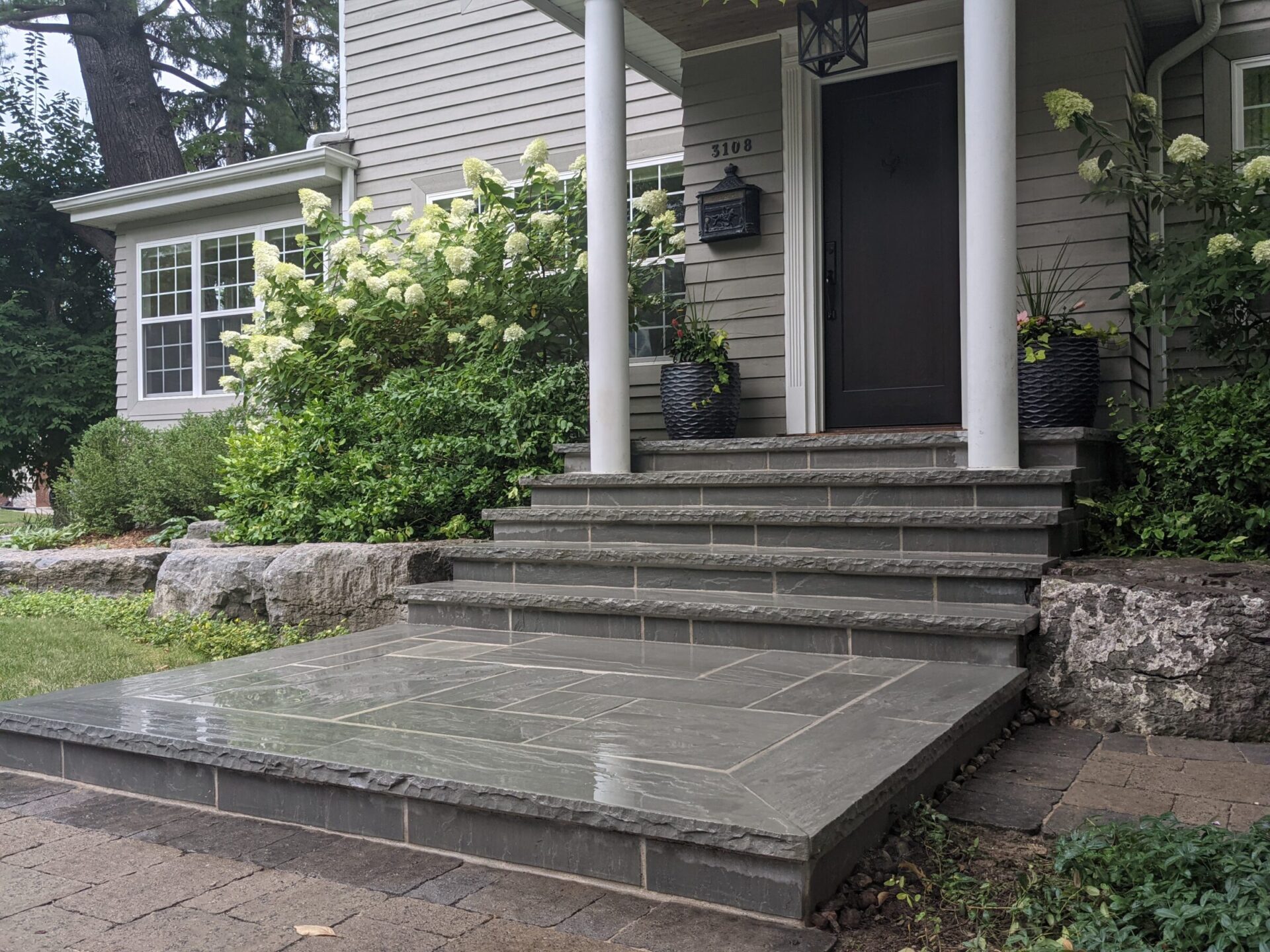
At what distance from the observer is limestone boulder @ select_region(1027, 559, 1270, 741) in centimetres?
323

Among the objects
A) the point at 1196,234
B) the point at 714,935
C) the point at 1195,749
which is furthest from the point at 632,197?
the point at 714,935

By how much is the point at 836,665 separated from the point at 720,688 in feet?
1.69

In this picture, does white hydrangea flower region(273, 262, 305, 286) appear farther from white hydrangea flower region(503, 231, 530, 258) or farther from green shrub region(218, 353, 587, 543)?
white hydrangea flower region(503, 231, 530, 258)

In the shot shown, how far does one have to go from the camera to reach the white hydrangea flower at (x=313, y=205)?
751 centimetres

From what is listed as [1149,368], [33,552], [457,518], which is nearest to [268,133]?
[33,552]

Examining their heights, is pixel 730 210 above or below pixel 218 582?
above

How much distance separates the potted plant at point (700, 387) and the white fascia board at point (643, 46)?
178cm

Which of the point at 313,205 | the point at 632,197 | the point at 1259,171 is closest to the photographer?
the point at 1259,171

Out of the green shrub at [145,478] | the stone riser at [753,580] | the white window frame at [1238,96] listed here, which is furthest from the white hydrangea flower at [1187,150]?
the green shrub at [145,478]

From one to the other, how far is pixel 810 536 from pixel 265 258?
4685 millimetres

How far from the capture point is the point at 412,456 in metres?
5.93

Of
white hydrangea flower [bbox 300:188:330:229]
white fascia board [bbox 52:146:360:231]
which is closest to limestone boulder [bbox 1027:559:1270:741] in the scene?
white hydrangea flower [bbox 300:188:330:229]

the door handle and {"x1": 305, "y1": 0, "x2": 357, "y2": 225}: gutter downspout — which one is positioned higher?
{"x1": 305, "y1": 0, "x2": 357, "y2": 225}: gutter downspout

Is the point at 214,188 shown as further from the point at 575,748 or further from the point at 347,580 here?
the point at 575,748
